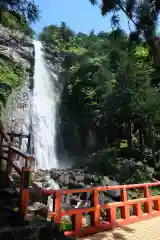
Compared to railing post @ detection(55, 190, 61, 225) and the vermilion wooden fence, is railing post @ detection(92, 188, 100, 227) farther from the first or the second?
railing post @ detection(55, 190, 61, 225)

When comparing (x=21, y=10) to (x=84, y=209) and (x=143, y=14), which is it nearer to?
(x=143, y=14)

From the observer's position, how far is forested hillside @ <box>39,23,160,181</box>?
593 inches

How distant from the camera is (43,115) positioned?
17.7 meters

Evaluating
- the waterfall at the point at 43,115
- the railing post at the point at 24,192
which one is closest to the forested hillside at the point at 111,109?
the waterfall at the point at 43,115

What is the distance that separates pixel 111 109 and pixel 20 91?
6255 millimetres

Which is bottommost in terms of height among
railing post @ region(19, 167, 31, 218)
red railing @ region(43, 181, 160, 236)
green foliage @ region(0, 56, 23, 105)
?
red railing @ region(43, 181, 160, 236)

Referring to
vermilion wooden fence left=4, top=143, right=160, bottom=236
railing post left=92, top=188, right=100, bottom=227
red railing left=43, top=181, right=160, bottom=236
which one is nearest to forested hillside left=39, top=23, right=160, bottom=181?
vermilion wooden fence left=4, top=143, right=160, bottom=236

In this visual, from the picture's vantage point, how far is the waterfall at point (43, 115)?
52.4 feet

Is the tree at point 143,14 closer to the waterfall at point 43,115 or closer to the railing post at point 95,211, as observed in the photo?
the railing post at point 95,211

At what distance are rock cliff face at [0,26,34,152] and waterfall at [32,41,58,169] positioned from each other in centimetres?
74

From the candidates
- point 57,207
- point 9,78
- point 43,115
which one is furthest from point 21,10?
point 43,115

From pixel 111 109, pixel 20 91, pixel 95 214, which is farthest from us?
pixel 20 91

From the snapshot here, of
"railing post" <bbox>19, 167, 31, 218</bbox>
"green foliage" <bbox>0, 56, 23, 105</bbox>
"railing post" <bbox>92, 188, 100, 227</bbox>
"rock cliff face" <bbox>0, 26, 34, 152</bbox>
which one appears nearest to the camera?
"railing post" <bbox>19, 167, 31, 218</bbox>

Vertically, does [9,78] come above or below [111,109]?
above
